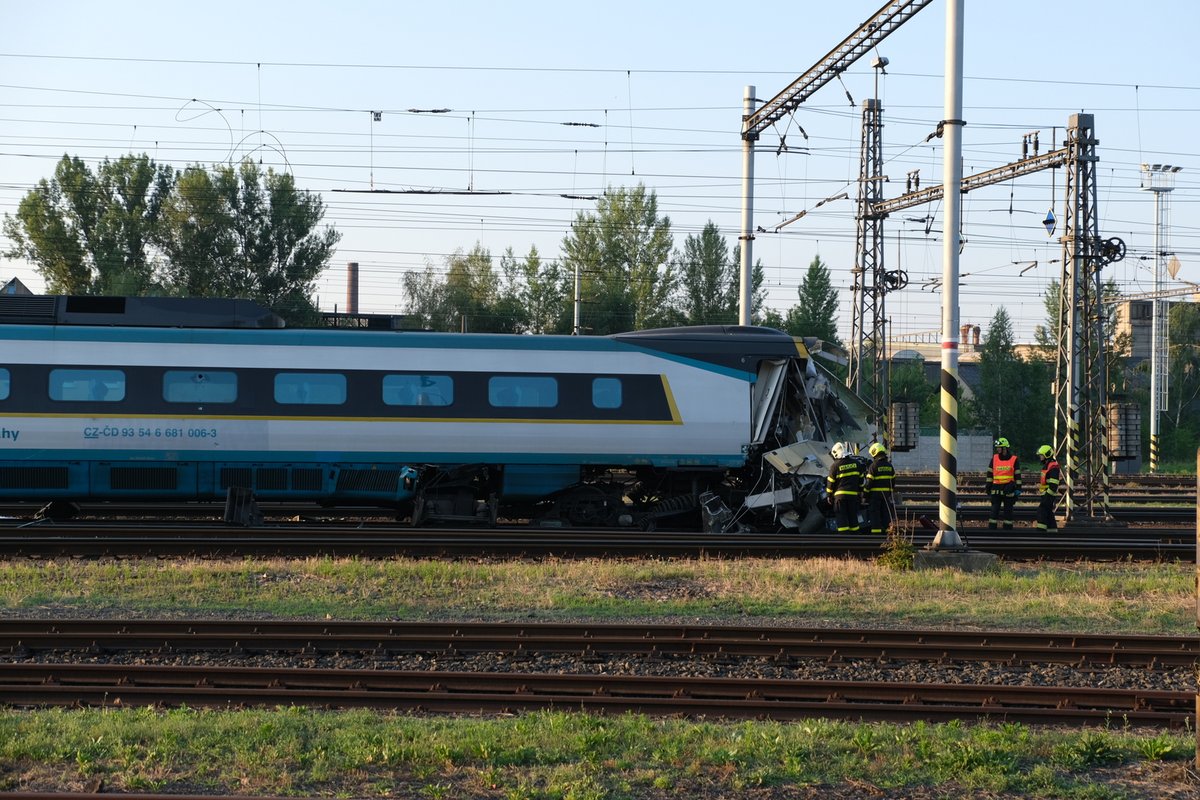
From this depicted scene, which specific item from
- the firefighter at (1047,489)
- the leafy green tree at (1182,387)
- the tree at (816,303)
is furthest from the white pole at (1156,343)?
the firefighter at (1047,489)

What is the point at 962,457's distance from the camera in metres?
39.8

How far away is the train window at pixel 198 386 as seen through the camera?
17516 millimetres

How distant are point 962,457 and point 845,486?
2429 cm

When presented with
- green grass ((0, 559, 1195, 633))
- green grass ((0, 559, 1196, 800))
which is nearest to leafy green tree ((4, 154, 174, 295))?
green grass ((0, 559, 1195, 633))

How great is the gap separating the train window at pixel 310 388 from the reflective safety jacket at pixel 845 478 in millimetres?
8065

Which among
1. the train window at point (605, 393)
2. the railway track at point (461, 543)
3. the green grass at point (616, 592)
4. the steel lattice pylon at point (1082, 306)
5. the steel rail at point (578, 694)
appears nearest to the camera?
the steel rail at point (578, 694)

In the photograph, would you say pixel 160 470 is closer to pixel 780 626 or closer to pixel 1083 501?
pixel 780 626

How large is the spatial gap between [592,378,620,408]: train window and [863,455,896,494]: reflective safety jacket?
4265mm

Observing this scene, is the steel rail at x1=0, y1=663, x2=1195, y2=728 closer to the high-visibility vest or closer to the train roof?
the train roof

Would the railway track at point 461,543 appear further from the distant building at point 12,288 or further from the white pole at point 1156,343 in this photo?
the white pole at point 1156,343

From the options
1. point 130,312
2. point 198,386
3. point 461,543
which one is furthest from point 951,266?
point 130,312

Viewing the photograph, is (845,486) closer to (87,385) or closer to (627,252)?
(87,385)

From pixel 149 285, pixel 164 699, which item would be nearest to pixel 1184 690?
pixel 164 699

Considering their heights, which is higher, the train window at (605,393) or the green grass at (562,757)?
the train window at (605,393)
